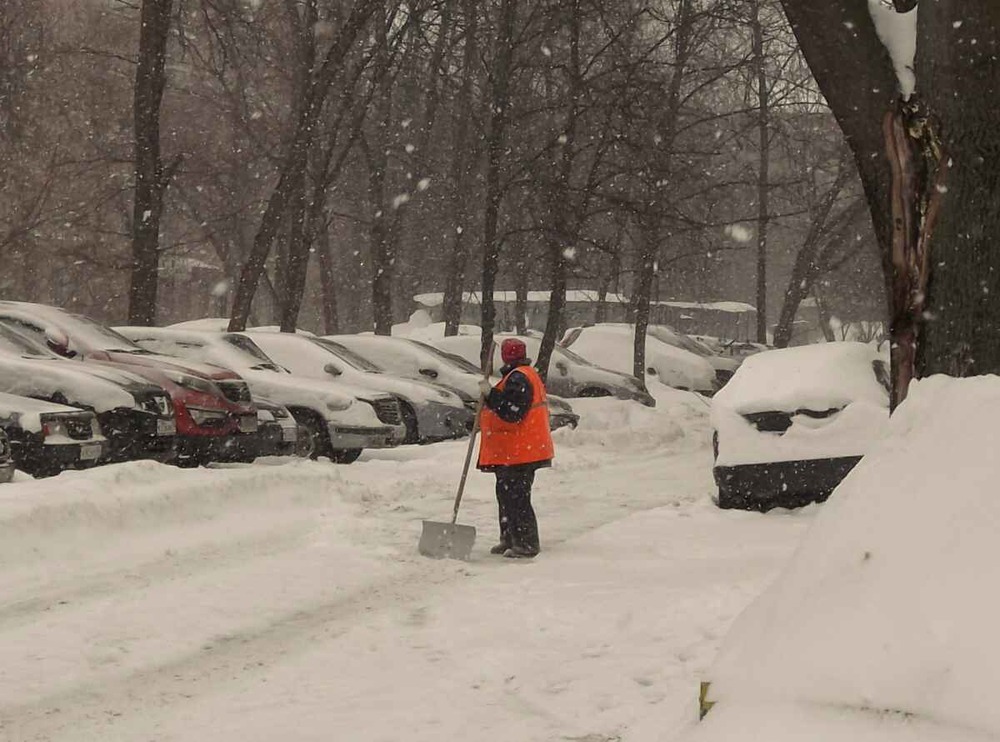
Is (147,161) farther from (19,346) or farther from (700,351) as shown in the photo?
(700,351)

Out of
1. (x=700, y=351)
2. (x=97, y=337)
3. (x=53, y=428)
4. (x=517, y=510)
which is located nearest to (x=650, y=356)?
(x=700, y=351)

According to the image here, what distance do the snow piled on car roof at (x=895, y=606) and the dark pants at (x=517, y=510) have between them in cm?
514

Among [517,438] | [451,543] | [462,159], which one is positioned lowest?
[451,543]

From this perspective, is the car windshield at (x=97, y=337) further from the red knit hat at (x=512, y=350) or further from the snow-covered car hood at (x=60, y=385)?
the red knit hat at (x=512, y=350)

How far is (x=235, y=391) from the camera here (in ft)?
45.5

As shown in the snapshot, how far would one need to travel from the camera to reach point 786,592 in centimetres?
389

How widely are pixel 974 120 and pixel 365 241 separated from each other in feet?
144

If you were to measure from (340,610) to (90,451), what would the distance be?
15.4 ft

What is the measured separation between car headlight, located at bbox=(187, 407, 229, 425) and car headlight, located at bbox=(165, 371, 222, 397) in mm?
215

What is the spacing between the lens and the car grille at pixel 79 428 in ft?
36.1

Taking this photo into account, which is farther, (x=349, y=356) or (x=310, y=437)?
(x=349, y=356)

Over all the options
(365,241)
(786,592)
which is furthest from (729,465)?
(365,241)

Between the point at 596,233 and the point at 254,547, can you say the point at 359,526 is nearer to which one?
the point at 254,547

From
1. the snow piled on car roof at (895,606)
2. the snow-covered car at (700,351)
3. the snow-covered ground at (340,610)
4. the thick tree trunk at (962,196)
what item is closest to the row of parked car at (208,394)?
the snow-covered ground at (340,610)
